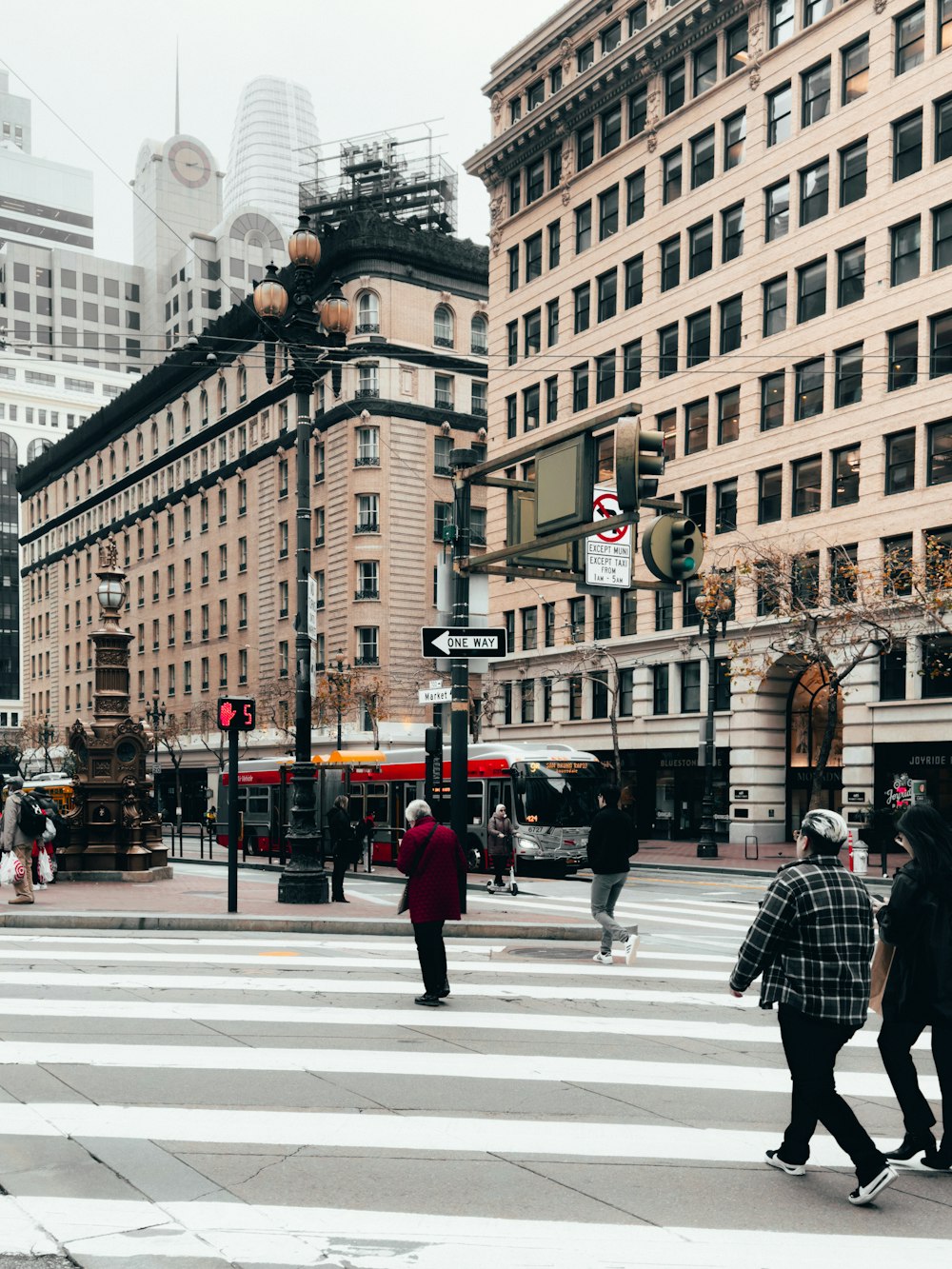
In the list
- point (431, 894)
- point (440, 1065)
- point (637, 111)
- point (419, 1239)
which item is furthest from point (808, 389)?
point (419, 1239)

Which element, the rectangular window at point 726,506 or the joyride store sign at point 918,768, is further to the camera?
the rectangular window at point 726,506

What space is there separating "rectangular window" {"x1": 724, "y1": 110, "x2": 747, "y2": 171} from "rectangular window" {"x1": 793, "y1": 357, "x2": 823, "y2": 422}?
25.7 ft

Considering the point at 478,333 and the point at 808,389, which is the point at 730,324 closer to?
the point at 808,389

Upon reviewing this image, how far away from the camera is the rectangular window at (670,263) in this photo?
144ft

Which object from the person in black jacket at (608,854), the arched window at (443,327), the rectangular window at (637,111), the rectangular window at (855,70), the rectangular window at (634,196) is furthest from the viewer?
the arched window at (443,327)

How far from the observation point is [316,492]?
2399 inches

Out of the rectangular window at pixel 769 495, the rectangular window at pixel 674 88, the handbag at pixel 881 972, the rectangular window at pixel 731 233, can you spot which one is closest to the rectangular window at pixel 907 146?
the rectangular window at pixel 731 233

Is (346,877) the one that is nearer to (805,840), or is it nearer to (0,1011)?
(0,1011)

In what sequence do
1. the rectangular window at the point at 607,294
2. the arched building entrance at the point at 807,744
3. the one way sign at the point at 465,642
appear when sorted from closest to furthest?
the one way sign at the point at 465,642 < the arched building entrance at the point at 807,744 < the rectangular window at the point at 607,294

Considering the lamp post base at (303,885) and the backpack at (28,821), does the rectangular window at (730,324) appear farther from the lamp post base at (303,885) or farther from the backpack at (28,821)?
the backpack at (28,821)

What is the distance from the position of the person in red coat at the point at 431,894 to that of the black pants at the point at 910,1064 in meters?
4.57

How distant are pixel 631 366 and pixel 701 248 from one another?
4.79 m

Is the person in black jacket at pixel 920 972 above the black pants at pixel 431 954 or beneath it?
above

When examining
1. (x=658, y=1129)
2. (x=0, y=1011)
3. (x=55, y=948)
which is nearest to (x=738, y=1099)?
(x=658, y=1129)
